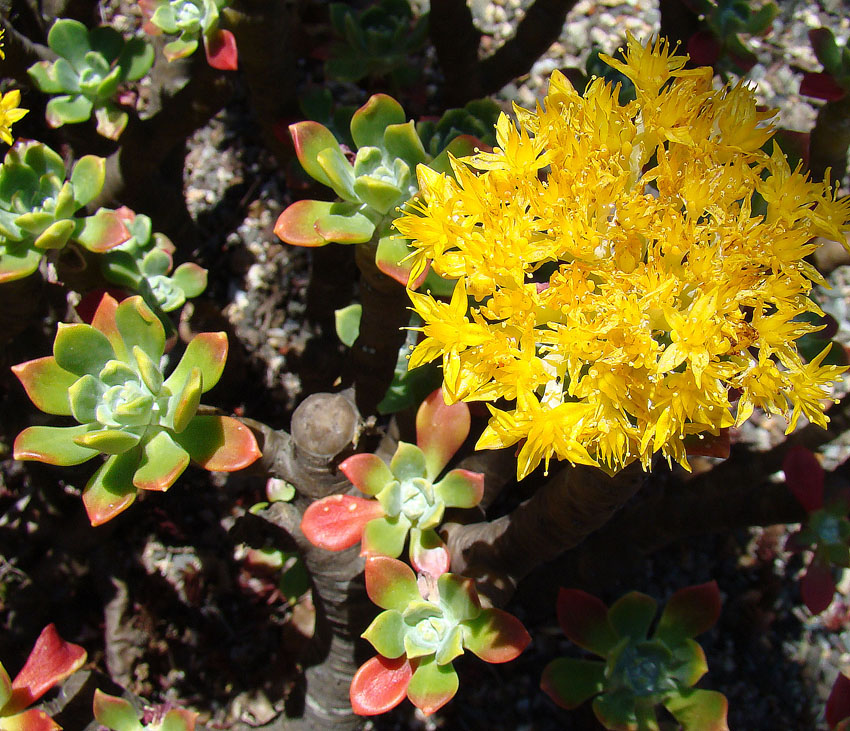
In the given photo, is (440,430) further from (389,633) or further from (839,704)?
(839,704)

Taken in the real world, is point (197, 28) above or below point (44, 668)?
above

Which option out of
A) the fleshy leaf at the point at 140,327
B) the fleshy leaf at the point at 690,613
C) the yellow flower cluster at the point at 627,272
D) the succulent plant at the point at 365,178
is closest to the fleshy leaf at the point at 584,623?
the fleshy leaf at the point at 690,613

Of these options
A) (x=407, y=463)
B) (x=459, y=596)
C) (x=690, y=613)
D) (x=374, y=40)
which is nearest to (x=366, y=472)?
(x=407, y=463)

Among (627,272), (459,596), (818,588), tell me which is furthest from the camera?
(818,588)

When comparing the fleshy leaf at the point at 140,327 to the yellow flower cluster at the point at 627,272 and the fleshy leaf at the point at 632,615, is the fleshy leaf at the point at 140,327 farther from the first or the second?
the fleshy leaf at the point at 632,615

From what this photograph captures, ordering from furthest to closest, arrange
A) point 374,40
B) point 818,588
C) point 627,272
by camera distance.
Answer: point 374,40, point 818,588, point 627,272

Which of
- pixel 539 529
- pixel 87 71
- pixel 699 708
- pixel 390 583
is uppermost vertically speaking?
pixel 87 71

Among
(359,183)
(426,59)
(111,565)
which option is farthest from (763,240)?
(426,59)

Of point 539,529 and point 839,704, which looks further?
point 839,704
